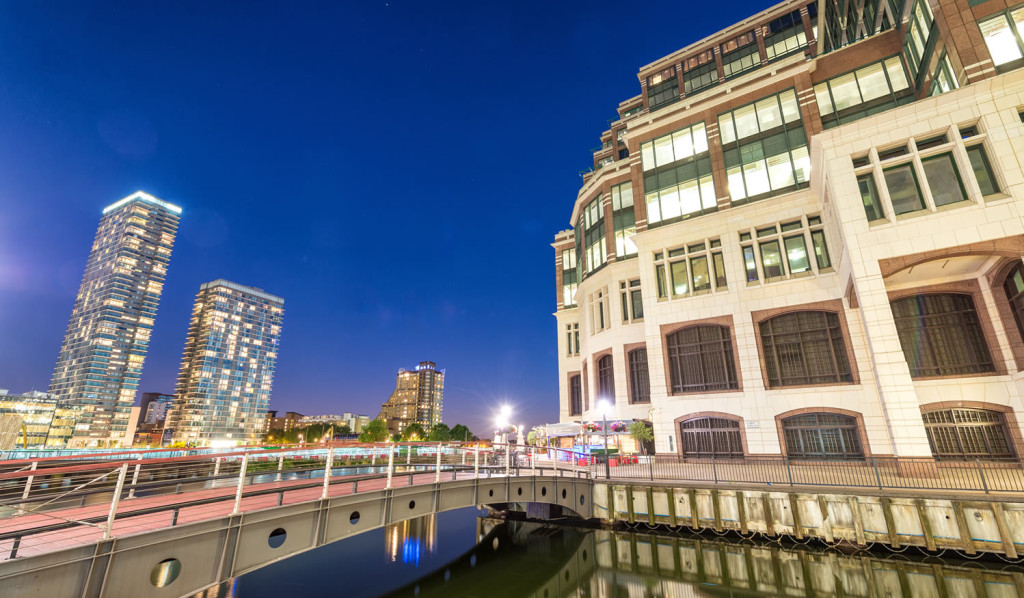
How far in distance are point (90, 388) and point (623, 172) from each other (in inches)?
8152

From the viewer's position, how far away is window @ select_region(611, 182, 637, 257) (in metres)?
36.5

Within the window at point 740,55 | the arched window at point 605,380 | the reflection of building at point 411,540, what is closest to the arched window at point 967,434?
the arched window at point 605,380

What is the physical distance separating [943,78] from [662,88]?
22.1m

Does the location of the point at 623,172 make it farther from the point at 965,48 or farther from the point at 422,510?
the point at 422,510

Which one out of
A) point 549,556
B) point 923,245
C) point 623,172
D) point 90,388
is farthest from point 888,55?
point 90,388

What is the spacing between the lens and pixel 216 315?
178000 millimetres

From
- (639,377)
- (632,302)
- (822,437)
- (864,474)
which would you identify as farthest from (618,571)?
(632,302)

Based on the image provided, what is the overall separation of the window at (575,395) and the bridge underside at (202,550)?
32973 millimetres

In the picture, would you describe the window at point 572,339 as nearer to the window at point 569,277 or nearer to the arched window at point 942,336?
the window at point 569,277

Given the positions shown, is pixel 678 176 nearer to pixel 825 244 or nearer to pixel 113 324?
pixel 825 244

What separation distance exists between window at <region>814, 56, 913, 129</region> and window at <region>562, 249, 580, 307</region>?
26.1 m

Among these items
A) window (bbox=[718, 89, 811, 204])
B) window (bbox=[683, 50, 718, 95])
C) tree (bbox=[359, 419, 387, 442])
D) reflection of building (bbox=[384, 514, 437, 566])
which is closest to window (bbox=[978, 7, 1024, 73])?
window (bbox=[718, 89, 811, 204])

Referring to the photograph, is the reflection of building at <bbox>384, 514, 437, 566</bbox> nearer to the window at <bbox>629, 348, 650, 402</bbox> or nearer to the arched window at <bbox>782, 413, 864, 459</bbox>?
the window at <bbox>629, 348, 650, 402</bbox>

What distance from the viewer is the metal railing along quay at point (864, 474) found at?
1627 centimetres
